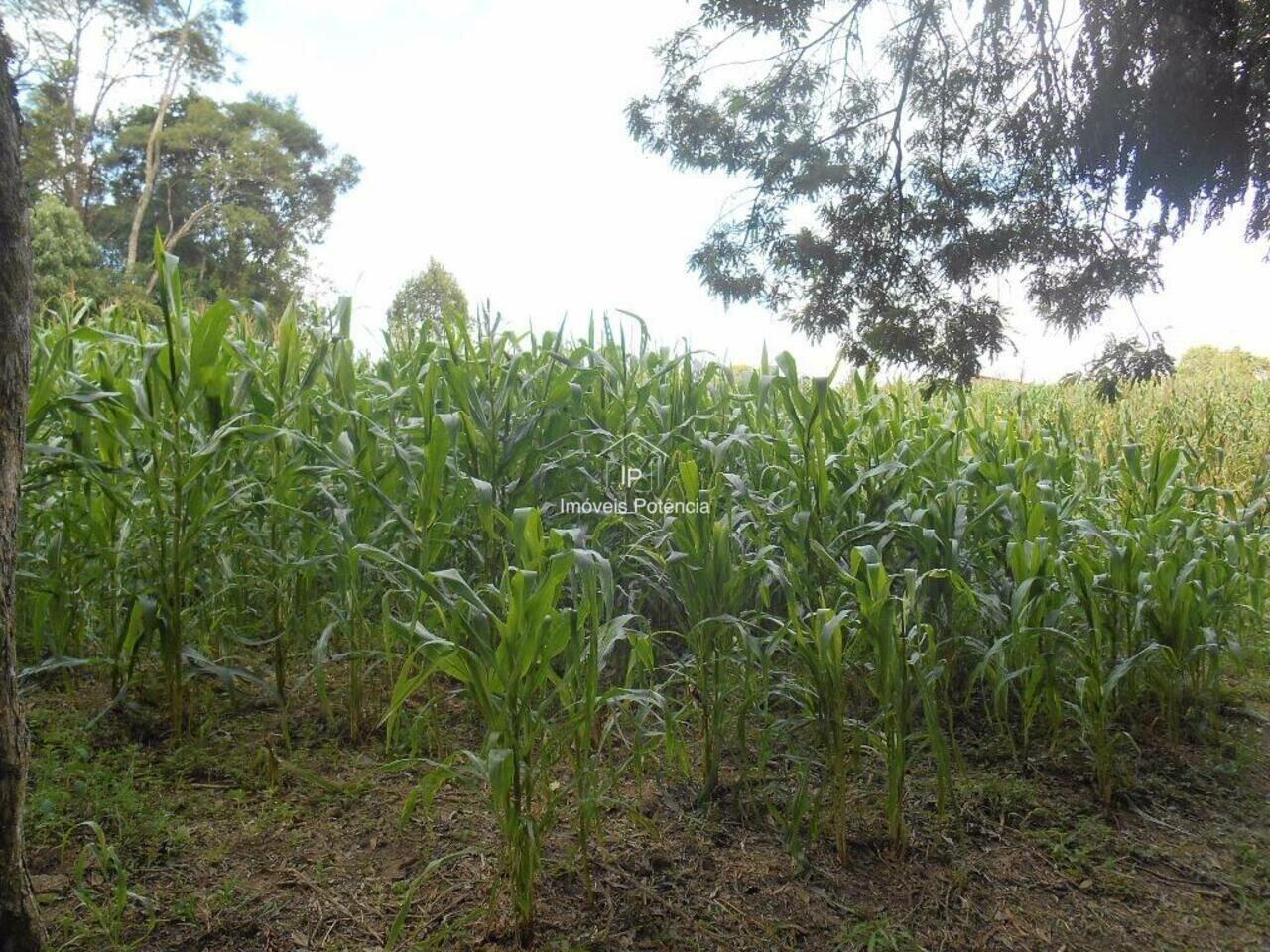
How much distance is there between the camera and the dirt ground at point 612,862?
1331 mm

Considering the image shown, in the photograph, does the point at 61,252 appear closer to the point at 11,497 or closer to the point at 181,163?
the point at 181,163

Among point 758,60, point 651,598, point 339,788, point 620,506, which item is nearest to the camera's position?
point 339,788

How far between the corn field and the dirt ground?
0.21 ft

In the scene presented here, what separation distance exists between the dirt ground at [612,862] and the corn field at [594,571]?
7 centimetres

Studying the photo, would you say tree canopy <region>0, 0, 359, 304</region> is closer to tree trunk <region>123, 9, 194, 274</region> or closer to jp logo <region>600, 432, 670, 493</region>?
tree trunk <region>123, 9, 194, 274</region>

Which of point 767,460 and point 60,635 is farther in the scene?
point 767,460

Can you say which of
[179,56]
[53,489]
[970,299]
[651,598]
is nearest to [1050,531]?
[651,598]

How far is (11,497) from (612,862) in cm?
105

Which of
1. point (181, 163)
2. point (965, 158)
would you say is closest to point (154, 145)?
point (181, 163)

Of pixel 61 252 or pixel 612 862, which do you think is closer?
pixel 612 862

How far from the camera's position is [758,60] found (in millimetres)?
3564

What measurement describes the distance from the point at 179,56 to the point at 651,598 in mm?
17644

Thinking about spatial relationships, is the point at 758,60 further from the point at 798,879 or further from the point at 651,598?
the point at 798,879

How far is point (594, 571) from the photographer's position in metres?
1.25
